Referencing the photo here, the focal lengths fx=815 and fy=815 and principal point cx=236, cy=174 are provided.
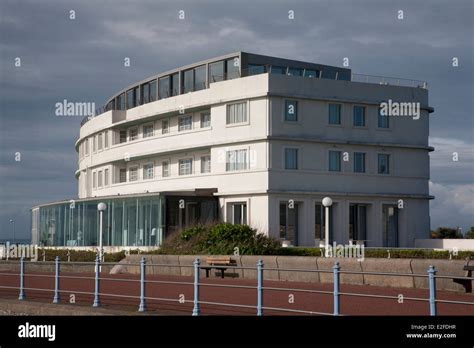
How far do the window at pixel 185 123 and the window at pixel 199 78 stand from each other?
2094mm

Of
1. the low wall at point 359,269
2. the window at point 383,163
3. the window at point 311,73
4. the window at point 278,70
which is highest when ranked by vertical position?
the window at point 311,73

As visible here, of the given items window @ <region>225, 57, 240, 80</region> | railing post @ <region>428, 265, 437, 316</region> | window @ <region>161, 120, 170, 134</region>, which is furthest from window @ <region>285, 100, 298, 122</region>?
railing post @ <region>428, 265, 437, 316</region>

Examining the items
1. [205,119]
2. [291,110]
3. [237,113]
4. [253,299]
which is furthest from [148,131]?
[253,299]

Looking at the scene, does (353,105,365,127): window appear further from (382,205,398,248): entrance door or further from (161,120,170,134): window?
(161,120,170,134): window

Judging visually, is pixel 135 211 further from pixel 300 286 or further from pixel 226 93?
pixel 300 286

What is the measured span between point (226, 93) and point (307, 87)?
491 centimetres

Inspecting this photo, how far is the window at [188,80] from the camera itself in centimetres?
5481

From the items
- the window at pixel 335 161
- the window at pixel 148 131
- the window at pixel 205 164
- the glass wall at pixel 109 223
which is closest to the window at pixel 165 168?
the window at pixel 148 131

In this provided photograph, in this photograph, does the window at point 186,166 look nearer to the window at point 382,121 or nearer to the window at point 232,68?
the window at point 232,68

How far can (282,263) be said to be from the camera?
25.8 m

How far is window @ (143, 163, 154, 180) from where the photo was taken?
56938 mm

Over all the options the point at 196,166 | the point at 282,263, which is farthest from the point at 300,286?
the point at 196,166

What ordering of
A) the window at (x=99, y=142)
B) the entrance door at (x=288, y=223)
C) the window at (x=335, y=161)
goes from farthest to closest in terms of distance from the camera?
the window at (x=99, y=142)
the window at (x=335, y=161)
the entrance door at (x=288, y=223)
